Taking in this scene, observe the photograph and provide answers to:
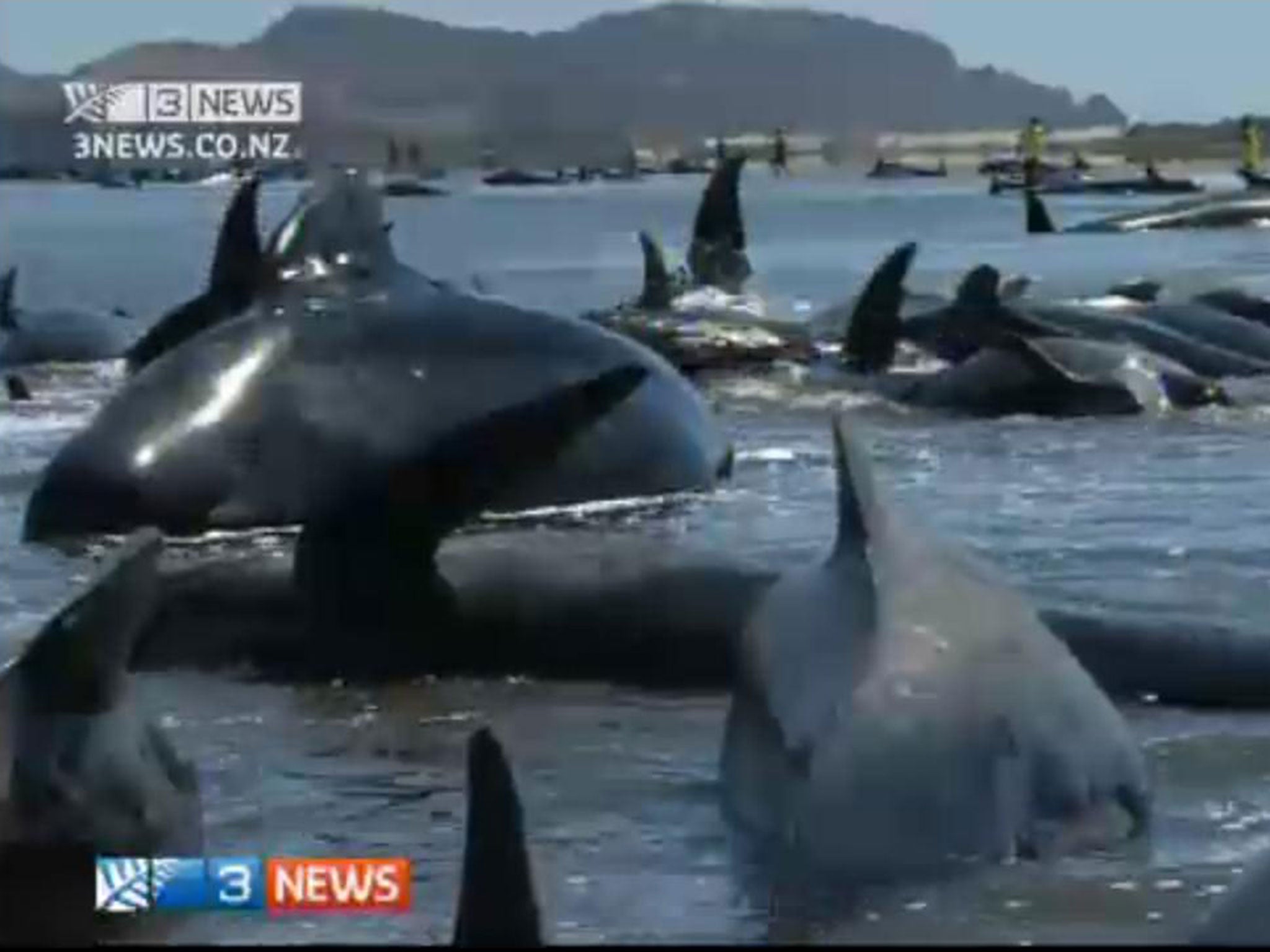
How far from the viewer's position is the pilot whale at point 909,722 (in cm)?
554

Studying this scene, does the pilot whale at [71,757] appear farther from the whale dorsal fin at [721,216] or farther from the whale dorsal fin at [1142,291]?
the whale dorsal fin at [1142,291]

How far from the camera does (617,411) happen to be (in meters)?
10.7

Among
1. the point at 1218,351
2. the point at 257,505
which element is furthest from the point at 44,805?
the point at 1218,351

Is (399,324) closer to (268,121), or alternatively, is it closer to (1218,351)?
(268,121)

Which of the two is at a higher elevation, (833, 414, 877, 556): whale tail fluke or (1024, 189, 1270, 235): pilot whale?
(833, 414, 877, 556): whale tail fluke

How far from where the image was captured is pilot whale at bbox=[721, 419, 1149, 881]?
554 centimetres

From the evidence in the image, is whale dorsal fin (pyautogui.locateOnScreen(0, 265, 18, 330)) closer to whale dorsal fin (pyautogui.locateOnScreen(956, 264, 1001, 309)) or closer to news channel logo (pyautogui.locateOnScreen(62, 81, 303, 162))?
whale dorsal fin (pyautogui.locateOnScreen(956, 264, 1001, 309))

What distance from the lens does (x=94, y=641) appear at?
5.36m

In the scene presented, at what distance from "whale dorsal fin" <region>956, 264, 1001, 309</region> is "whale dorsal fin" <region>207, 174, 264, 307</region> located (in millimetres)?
5845

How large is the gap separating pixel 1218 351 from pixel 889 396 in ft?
6.01

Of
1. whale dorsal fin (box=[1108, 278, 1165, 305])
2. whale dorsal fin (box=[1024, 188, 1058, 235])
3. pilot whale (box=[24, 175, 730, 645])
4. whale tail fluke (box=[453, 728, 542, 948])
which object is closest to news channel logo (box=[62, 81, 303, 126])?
pilot whale (box=[24, 175, 730, 645])

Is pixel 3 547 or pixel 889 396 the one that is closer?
pixel 3 547

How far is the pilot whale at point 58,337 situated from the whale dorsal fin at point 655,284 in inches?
129

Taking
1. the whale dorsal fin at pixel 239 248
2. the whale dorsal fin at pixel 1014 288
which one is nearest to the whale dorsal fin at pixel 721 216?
the whale dorsal fin at pixel 1014 288
